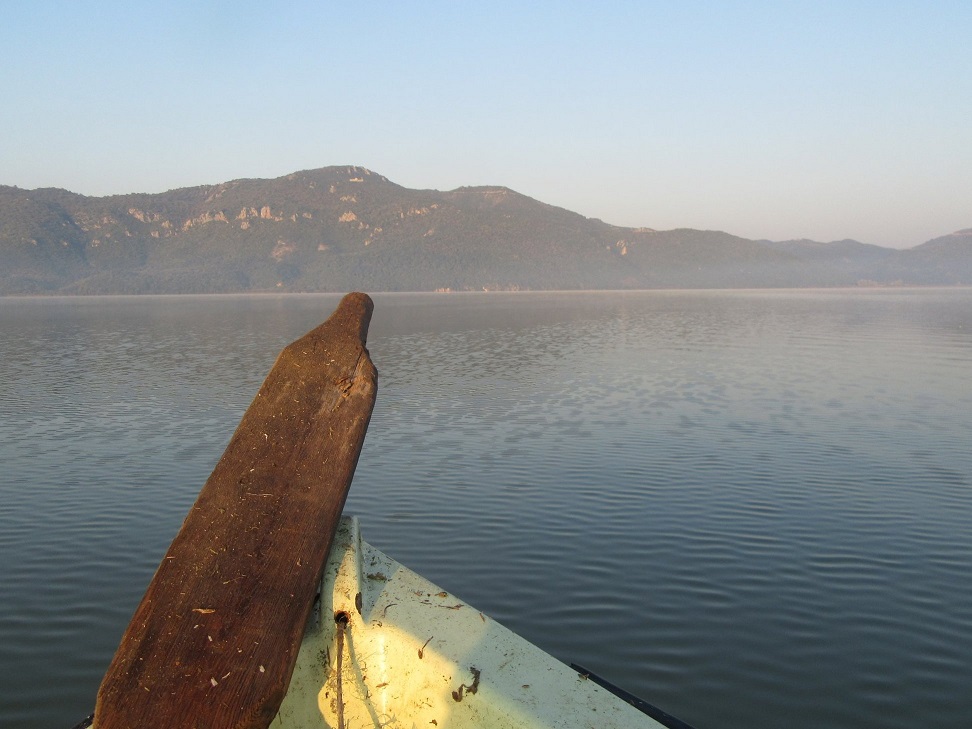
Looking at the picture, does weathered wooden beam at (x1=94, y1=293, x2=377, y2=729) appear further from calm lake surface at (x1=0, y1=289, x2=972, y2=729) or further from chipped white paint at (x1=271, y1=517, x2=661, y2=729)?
calm lake surface at (x1=0, y1=289, x2=972, y2=729)

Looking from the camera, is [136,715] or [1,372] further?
[1,372]

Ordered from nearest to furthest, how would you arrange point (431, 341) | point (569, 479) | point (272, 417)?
point (272, 417) → point (569, 479) → point (431, 341)

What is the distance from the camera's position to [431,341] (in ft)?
157

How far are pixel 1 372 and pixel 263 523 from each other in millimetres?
34048

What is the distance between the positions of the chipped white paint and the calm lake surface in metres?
3.38

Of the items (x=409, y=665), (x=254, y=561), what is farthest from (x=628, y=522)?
(x=254, y=561)

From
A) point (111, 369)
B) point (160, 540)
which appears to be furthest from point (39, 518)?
point (111, 369)

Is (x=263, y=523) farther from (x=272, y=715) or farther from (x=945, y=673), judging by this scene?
(x=945, y=673)

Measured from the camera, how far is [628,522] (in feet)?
37.8

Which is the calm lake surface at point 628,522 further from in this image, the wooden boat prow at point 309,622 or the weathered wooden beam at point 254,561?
the weathered wooden beam at point 254,561

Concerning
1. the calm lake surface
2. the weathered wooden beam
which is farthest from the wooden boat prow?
the calm lake surface

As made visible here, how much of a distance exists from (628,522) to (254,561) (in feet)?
28.4

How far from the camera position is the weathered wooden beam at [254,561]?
3.07 metres

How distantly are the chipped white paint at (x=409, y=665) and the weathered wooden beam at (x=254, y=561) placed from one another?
40 cm
